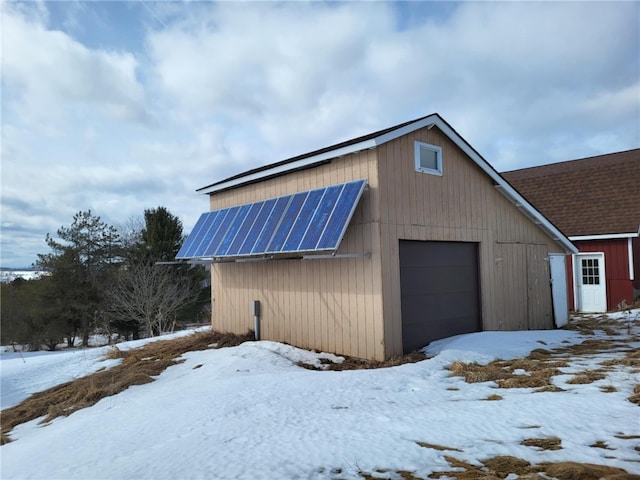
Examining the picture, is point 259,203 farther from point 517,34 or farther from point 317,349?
point 517,34

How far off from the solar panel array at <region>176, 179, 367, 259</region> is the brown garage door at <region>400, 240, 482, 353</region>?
158cm

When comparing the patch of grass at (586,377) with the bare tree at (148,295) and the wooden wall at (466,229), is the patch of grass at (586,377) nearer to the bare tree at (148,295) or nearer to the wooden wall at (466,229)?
the wooden wall at (466,229)

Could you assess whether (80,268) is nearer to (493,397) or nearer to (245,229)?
(245,229)

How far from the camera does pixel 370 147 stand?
320 inches

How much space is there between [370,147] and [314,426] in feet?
17.1

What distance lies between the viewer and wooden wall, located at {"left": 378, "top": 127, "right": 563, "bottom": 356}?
830cm

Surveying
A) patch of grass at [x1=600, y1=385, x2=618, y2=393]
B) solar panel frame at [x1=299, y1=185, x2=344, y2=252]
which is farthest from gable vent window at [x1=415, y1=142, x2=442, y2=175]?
patch of grass at [x1=600, y1=385, x2=618, y2=393]

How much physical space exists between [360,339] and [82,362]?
721 cm

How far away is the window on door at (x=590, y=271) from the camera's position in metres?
16.9

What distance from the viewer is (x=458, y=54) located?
1149cm

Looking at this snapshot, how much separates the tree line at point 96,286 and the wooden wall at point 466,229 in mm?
17297

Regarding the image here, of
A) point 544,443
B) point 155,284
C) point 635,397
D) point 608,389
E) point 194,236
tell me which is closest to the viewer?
point 544,443

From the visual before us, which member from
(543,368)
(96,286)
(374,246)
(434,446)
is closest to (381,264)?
(374,246)

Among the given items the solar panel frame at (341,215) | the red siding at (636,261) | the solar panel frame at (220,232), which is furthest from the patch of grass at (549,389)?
the red siding at (636,261)
